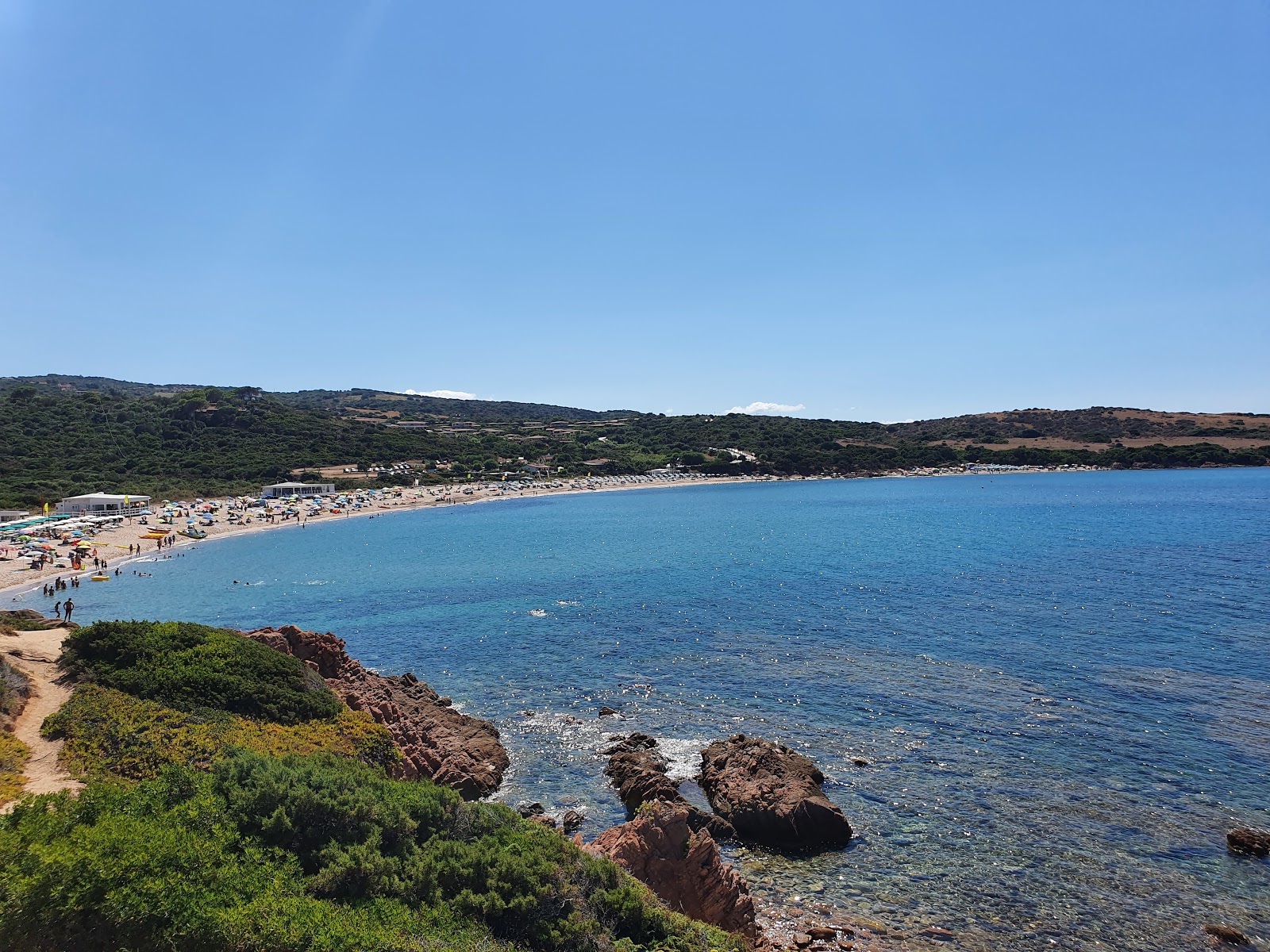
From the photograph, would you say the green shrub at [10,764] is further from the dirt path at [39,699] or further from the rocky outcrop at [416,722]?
the rocky outcrop at [416,722]

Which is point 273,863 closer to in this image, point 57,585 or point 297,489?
point 57,585

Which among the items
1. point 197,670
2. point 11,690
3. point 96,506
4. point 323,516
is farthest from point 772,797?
point 323,516

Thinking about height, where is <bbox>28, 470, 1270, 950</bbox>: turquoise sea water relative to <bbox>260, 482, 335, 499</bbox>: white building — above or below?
below

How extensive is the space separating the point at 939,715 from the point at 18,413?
14770cm

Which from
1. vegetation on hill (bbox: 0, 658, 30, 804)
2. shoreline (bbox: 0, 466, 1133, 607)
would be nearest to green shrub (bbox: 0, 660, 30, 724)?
vegetation on hill (bbox: 0, 658, 30, 804)

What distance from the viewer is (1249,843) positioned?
16859 mm

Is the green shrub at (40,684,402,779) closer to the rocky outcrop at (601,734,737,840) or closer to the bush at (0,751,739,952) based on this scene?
the bush at (0,751,739,952)

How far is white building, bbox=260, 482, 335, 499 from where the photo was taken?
10444cm

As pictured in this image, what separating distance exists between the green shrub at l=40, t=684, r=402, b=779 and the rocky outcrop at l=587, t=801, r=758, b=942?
710 centimetres

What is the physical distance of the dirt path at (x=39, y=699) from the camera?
13.7 metres

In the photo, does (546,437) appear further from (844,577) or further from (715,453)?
(844,577)

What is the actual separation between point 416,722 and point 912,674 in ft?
65.0

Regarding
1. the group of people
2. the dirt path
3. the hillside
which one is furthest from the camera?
the hillside

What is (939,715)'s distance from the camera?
25.6 metres
